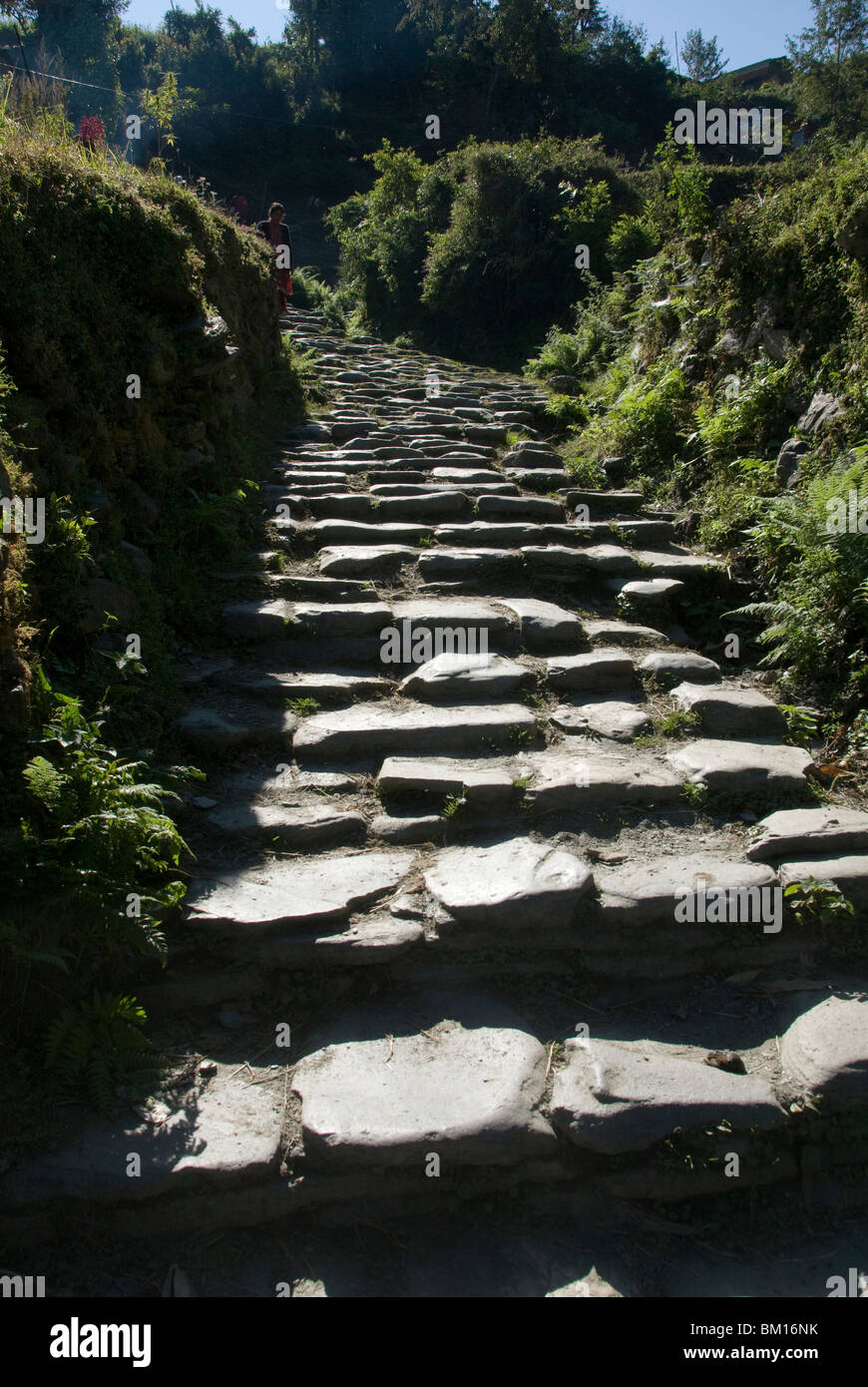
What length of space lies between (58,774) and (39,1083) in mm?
895

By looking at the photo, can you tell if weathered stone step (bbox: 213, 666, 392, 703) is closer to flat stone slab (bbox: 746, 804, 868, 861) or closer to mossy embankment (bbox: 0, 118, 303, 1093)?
mossy embankment (bbox: 0, 118, 303, 1093)

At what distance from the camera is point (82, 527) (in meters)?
3.86

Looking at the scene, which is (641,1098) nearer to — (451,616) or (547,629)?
(547,629)

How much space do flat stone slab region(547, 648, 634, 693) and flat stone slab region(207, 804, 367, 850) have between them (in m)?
1.50

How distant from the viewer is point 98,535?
13.4 ft

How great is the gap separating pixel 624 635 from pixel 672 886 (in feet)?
6.92

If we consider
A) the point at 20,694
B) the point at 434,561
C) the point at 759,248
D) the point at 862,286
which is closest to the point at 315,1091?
the point at 20,694

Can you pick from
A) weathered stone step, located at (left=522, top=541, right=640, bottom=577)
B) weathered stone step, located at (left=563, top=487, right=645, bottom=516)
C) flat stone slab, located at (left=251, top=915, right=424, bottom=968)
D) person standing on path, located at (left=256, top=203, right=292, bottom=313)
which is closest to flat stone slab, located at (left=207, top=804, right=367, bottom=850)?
flat stone slab, located at (left=251, top=915, right=424, bottom=968)

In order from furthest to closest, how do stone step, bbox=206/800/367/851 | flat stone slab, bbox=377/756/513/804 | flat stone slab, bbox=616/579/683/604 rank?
flat stone slab, bbox=616/579/683/604, flat stone slab, bbox=377/756/513/804, stone step, bbox=206/800/367/851

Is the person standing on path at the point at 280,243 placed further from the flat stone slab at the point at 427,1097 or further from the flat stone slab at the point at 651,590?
the flat stone slab at the point at 427,1097

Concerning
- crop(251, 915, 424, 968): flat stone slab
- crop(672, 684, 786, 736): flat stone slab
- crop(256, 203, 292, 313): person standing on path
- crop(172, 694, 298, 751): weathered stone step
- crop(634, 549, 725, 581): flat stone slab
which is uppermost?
crop(256, 203, 292, 313): person standing on path

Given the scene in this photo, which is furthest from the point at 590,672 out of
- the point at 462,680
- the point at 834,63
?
the point at 834,63

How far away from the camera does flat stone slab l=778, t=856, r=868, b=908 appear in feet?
10.6
